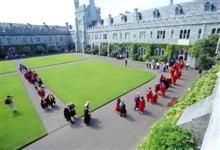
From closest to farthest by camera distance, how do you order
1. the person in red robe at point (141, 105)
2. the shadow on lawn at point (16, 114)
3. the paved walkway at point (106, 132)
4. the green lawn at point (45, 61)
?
the paved walkway at point (106, 132), the person in red robe at point (141, 105), the shadow on lawn at point (16, 114), the green lawn at point (45, 61)

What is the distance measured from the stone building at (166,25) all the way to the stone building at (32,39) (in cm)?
2002

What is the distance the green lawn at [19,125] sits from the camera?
907 centimetres

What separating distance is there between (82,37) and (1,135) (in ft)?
168

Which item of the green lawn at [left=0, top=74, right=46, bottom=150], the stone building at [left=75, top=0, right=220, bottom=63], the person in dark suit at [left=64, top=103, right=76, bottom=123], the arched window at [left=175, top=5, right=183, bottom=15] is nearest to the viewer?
the green lawn at [left=0, top=74, right=46, bottom=150]

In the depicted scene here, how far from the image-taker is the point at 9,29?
172 feet

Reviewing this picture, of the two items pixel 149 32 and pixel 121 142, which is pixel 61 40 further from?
pixel 121 142

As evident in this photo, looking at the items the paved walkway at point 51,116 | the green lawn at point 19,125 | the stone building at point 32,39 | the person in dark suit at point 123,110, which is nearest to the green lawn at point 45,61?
the stone building at point 32,39

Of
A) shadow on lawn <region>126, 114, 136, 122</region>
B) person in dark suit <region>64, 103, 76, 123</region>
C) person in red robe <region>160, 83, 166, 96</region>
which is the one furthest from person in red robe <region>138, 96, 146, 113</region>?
person in dark suit <region>64, 103, 76, 123</region>

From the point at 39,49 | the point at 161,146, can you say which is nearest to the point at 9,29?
the point at 39,49

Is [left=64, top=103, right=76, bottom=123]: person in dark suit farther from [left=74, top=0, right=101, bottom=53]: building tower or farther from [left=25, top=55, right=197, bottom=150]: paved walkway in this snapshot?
[left=74, top=0, right=101, bottom=53]: building tower

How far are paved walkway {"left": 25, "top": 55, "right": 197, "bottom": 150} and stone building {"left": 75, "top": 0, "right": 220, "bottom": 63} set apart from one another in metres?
19.5

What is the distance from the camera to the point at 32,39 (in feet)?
188

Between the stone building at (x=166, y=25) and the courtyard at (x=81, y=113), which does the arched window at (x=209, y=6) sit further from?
the courtyard at (x=81, y=113)

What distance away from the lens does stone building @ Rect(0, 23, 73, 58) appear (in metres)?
52.0
